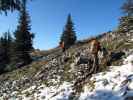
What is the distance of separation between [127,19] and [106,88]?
22.2 meters

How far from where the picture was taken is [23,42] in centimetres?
4919

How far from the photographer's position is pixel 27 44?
49219 millimetres

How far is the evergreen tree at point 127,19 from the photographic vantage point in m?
38.7

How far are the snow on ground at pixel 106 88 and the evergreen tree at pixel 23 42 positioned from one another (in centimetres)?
2507

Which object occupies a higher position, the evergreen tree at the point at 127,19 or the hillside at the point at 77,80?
the evergreen tree at the point at 127,19

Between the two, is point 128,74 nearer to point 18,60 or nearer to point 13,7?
point 13,7

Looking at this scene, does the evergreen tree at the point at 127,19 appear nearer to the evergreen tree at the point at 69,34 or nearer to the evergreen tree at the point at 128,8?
the evergreen tree at the point at 128,8

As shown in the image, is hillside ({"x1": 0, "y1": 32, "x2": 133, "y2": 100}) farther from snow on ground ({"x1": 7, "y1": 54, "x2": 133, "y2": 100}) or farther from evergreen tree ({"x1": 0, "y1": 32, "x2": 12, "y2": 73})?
evergreen tree ({"x1": 0, "y1": 32, "x2": 12, "y2": 73})

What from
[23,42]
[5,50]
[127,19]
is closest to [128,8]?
[127,19]

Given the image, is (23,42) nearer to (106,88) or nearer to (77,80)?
(77,80)

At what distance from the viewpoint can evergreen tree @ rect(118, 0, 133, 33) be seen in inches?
1524

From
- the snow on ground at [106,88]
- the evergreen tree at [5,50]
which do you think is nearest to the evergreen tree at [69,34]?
the evergreen tree at [5,50]

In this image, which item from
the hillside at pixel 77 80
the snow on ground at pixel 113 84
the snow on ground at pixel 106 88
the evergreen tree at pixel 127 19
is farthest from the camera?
the evergreen tree at pixel 127 19

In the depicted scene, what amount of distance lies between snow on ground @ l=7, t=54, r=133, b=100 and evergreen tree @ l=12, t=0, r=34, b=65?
82.3ft
